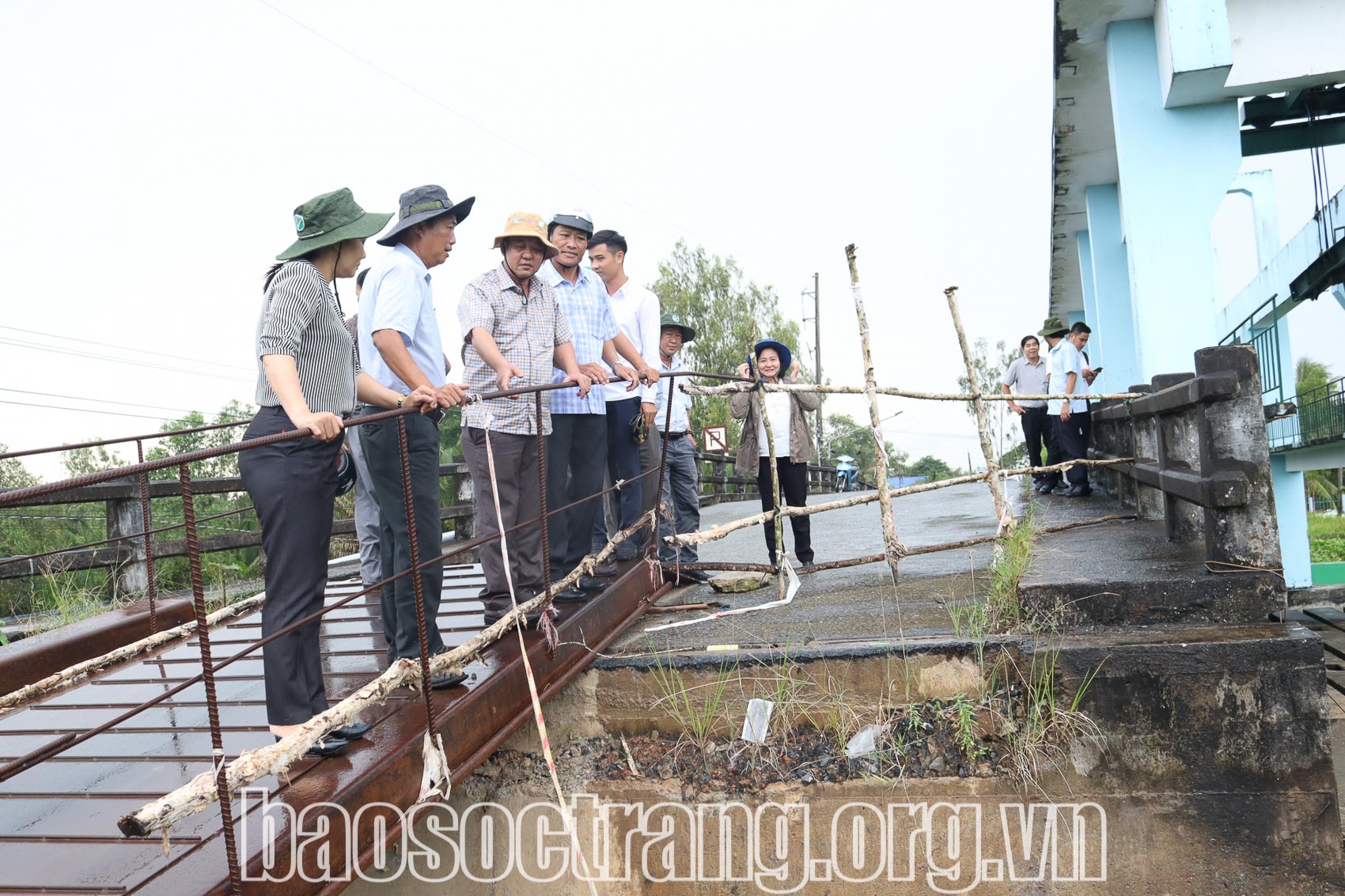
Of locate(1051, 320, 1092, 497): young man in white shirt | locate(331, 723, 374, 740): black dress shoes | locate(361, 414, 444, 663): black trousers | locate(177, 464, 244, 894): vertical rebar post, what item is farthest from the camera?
locate(1051, 320, 1092, 497): young man in white shirt

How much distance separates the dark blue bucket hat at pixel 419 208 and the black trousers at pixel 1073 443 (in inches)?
275

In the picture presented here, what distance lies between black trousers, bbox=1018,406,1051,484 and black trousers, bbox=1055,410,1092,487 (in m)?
0.19

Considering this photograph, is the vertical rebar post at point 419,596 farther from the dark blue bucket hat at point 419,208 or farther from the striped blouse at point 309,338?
the dark blue bucket hat at point 419,208

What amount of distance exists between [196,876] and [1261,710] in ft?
11.7

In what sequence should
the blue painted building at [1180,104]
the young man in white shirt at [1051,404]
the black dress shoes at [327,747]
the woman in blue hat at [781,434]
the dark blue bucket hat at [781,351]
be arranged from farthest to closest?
the young man in white shirt at [1051,404] < the blue painted building at [1180,104] < the woman in blue hat at [781,434] < the dark blue bucket hat at [781,351] < the black dress shoes at [327,747]

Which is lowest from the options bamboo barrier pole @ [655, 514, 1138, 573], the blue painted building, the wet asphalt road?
the wet asphalt road

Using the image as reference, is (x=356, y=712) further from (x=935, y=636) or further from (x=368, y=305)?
(x=935, y=636)

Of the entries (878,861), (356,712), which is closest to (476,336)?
(356,712)

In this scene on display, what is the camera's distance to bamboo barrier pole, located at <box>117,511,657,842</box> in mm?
2355

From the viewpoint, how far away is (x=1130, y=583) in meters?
4.21

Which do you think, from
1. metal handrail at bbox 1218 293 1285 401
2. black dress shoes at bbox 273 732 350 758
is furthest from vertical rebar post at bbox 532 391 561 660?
metal handrail at bbox 1218 293 1285 401

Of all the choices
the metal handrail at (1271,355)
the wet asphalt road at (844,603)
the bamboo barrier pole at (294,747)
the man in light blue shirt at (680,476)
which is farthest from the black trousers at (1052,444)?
the bamboo barrier pole at (294,747)

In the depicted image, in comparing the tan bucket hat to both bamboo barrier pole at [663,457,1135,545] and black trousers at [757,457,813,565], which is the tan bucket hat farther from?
black trousers at [757,457,813,565]

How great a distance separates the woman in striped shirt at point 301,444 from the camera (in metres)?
2.81
